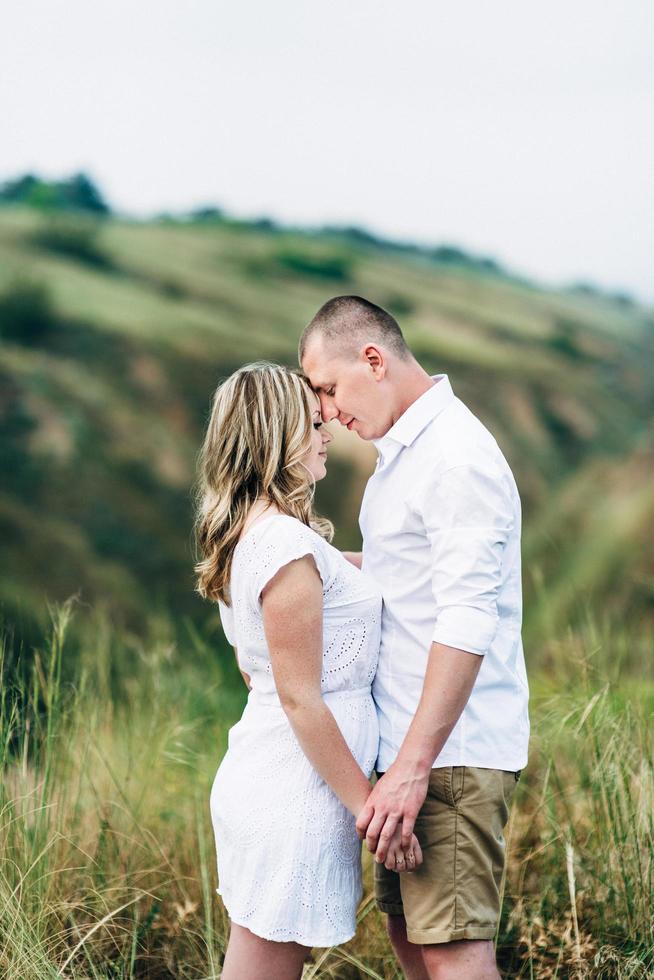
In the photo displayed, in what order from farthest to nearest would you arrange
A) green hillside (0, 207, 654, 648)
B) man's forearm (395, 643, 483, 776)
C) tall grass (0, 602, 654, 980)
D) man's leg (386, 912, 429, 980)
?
green hillside (0, 207, 654, 648) < tall grass (0, 602, 654, 980) < man's leg (386, 912, 429, 980) < man's forearm (395, 643, 483, 776)

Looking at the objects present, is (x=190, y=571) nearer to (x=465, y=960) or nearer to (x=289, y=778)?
(x=289, y=778)

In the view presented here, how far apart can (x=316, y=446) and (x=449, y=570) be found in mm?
415

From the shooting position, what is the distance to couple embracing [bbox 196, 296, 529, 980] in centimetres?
183

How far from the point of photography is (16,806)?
2438 mm

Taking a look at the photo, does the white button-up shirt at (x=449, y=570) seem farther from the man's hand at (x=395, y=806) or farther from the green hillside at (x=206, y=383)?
the green hillside at (x=206, y=383)

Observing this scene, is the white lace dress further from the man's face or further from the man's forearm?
the man's face

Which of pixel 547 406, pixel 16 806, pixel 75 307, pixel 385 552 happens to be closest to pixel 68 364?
pixel 75 307

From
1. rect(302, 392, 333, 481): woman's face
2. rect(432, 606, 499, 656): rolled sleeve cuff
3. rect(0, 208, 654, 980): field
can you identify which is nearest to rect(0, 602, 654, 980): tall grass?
rect(0, 208, 654, 980): field

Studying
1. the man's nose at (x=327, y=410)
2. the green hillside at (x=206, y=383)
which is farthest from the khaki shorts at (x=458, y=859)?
the green hillside at (x=206, y=383)

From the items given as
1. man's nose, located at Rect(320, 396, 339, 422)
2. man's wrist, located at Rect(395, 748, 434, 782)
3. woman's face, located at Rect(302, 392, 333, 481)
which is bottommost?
man's wrist, located at Rect(395, 748, 434, 782)

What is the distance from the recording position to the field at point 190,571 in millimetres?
2457

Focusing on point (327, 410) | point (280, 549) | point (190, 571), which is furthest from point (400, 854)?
point (190, 571)

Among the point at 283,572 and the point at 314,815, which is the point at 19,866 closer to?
the point at 314,815

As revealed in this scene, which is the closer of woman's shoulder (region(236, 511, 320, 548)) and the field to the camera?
woman's shoulder (region(236, 511, 320, 548))
